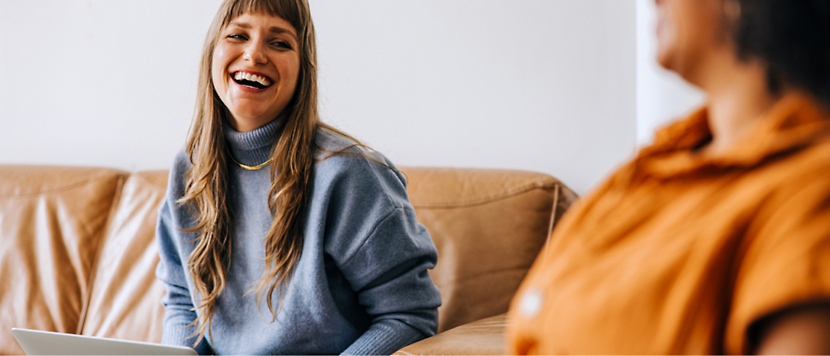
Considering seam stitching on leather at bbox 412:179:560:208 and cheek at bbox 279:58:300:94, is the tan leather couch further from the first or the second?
cheek at bbox 279:58:300:94

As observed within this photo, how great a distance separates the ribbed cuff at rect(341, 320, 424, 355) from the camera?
1.02 meters

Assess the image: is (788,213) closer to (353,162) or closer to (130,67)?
(353,162)

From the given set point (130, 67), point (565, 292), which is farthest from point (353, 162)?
point (130, 67)

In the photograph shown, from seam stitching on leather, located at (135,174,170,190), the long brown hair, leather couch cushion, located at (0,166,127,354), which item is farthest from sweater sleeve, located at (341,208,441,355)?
leather couch cushion, located at (0,166,127,354)

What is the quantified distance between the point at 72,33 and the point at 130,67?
27cm

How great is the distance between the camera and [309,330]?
1.07m

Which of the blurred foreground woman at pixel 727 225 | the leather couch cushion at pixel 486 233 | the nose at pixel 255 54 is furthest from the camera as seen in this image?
the leather couch cushion at pixel 486 233

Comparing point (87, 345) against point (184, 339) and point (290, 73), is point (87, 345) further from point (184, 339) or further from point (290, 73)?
point (290, 73)

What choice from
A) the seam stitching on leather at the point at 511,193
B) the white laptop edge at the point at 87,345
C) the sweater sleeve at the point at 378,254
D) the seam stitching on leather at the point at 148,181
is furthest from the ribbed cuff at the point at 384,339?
the seam stitching on leather at the point at 148,181

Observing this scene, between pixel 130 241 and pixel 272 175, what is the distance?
0.80m

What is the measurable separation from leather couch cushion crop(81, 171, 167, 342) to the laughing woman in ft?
1.38

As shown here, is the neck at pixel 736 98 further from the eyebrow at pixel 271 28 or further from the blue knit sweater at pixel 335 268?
the eyebrow at pixel 271 28

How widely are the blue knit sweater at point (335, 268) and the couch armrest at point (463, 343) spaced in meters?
0.07

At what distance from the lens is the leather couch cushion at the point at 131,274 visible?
1603mm
